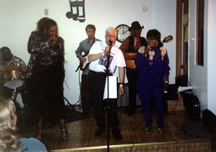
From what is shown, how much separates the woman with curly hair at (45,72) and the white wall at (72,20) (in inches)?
10.2

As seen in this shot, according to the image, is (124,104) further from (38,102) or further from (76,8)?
(76,8)

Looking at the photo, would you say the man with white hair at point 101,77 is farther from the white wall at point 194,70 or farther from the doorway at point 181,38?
the white wall at point 194,70

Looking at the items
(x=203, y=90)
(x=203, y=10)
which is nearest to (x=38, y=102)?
(x=203, y=90)

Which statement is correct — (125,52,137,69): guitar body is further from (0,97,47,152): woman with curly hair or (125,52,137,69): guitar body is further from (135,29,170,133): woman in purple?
(0,97,47,152): woman with curly hair

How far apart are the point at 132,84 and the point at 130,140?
933 millimetres

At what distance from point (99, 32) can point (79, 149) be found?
1.41 metres

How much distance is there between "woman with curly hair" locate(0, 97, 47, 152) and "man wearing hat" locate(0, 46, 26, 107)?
1.14 m

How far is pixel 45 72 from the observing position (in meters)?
1.90

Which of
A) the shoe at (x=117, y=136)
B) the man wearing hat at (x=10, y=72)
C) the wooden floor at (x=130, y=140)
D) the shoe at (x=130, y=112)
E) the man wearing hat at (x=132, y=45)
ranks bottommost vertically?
the wooden floor at (x=130, y=140)

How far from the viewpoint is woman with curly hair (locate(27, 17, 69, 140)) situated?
6.05 feet

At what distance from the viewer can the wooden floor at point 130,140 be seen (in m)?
1.78

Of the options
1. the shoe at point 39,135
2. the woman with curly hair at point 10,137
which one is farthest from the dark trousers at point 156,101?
the woman with curly hair at point 10,137

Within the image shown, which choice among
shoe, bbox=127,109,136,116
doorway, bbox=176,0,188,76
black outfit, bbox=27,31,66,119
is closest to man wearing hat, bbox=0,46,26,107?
black outfit, bbox=27,31,66,119

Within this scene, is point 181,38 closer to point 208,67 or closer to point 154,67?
point 208,67
